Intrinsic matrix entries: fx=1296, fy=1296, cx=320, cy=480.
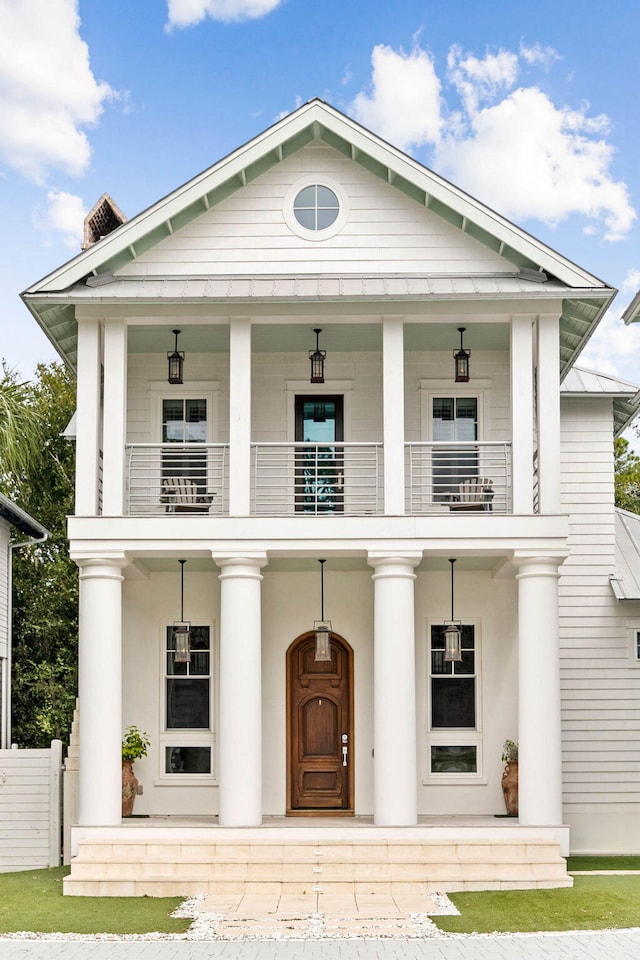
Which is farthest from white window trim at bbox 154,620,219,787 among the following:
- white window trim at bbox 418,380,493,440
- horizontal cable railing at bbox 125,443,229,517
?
white window trim at bbox 418,380,493,440

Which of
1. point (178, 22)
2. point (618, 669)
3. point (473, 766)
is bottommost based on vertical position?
point (473, 766)

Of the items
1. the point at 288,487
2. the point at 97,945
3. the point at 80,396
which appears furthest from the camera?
the point at 288,487

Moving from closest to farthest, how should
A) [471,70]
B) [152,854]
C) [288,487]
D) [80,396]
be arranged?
[152,854] < [80,396] < [288,487] < [471,70]

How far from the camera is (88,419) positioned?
16406 mm

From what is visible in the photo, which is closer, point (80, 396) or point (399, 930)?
point (399, 930)

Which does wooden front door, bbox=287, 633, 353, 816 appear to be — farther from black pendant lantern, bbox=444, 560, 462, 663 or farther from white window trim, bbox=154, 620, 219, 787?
black pendant lantern, bbox=444, 560, 462, 663

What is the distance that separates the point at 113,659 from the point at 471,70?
80.8ft

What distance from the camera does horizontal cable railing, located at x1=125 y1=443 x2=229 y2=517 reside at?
16891 mm

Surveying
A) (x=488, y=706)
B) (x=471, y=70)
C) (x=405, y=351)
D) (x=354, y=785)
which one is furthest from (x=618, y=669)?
(x=471, y=70)

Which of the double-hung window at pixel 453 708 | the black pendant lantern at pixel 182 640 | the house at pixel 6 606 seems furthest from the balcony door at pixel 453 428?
the house at pixel 6 606

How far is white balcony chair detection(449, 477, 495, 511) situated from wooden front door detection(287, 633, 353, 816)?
2786 millimetres

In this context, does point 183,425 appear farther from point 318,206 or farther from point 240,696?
point 240,696

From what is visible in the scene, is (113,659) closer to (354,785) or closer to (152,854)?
(152,854)

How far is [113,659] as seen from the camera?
52.4 feet
